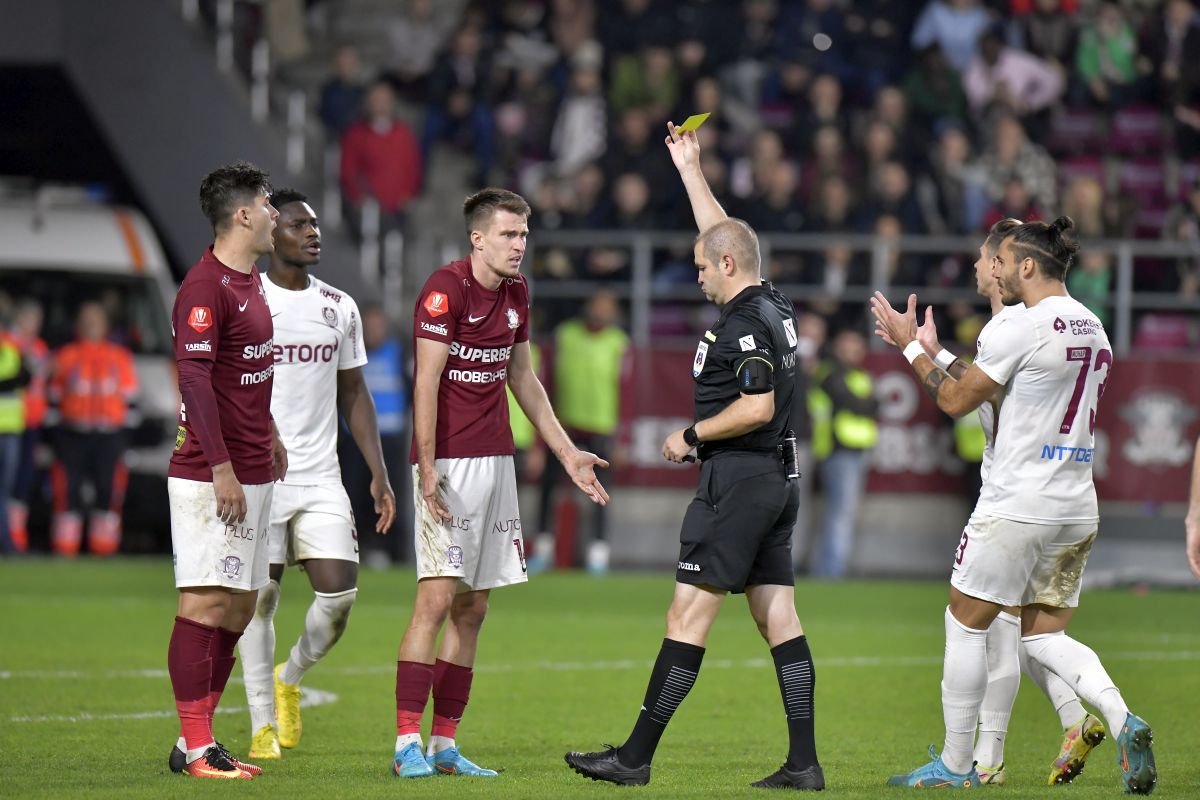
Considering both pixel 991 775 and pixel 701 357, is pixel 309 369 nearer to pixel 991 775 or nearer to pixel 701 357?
pixel 701 357

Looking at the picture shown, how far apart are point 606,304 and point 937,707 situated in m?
9.28

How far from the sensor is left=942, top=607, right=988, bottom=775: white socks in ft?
25.2

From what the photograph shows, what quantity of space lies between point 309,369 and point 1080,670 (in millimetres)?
3796

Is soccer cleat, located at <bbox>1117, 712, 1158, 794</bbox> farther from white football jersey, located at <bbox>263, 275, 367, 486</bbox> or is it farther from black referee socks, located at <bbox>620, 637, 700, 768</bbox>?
white football jersey, located at <bbox>263, 275, 367, 486</bbox>

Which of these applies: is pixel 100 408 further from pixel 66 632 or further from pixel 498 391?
pixel 498 391

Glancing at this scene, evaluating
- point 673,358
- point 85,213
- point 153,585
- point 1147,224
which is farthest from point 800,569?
point 85,213

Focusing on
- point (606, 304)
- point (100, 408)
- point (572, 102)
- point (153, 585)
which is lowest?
point (153, 585)

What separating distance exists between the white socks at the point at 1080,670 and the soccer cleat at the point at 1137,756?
0.29 feet

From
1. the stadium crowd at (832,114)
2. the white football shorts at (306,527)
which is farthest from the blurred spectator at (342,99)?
the white football shorts at (306,527)

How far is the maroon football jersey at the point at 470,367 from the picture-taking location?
8.17 meters

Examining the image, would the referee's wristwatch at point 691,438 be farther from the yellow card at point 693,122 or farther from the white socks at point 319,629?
the white socks at point 319,629

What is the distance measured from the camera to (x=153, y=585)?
17.0 m

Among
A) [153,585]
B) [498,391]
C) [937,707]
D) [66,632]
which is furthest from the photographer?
[153,585]

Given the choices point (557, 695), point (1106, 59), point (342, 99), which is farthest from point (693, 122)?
point (1106, 59)
